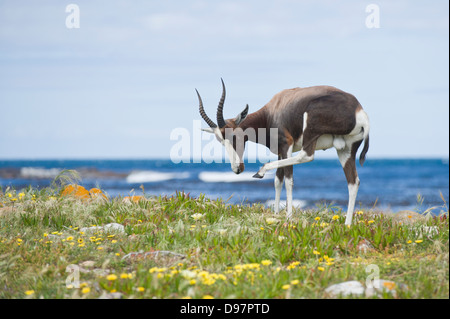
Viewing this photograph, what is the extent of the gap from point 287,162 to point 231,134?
1.27m

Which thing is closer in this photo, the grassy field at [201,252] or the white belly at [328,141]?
the grassy field at [201,252]

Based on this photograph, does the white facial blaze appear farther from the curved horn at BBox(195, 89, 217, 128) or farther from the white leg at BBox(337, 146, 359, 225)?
the white leg at BBox(337, 146, 359, 225)

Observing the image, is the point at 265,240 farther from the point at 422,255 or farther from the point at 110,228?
the point at 110,228

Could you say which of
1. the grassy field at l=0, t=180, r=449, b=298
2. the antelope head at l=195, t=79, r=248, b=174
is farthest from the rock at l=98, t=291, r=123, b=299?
the antelope head at l=195, t=79, r=248, b=174

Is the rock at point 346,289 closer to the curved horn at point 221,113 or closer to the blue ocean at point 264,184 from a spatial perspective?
the curved horn at point 221,113

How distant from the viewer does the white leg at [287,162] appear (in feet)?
27.6

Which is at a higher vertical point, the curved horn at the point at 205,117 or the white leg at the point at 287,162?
the curved horn at the point at 205,117

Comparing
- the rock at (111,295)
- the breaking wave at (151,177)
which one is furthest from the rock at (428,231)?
the breaking wave at (151,177)

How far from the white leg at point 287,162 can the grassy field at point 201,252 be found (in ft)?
2.76

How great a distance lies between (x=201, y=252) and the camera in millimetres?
6984

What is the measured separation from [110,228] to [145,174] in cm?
4406
